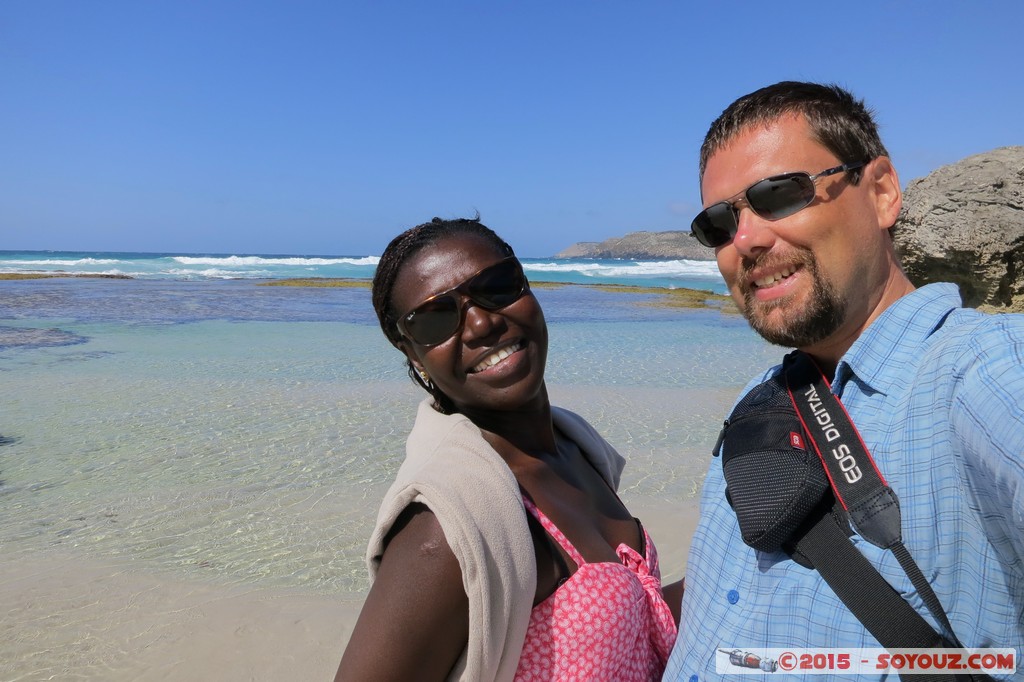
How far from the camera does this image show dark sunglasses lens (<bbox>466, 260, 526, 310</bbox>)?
2084mm

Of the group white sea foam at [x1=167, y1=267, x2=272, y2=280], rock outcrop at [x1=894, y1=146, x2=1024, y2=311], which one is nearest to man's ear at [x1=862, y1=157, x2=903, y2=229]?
rock outcrop at [x1=894, y1=146, x2=1024, y2=311]

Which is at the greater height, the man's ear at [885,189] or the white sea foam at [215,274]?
the man's ear at [885,189]

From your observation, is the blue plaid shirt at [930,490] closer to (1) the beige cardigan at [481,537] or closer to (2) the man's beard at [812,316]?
(2) the man's beard at [812,316]

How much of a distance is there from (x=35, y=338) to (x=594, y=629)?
16.2m

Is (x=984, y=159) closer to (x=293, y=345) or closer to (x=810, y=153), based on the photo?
(x=810, y=153)

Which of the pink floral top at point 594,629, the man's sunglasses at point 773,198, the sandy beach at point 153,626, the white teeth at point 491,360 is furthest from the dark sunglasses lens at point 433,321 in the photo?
the sandy beach at point 153,626

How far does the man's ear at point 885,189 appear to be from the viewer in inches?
64.2

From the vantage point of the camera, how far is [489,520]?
5.15 feet

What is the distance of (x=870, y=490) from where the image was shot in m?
1.28

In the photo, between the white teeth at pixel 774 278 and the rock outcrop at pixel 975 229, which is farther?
the rock outcrop at pixel 975 229

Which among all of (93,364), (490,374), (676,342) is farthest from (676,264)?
(490,374)

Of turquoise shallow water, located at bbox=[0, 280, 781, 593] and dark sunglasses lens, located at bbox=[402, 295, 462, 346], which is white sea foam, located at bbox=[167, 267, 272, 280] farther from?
dark sunglasses lens, located at bbox=[402, 295, 462, 346]

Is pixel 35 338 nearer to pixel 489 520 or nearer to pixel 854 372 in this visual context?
pixel 489 520

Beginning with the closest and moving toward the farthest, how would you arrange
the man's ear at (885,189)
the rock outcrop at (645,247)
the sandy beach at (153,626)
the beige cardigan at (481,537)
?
1. the beige cardigan at (481,537)
2. the man's ear at (885,189)
3. the sandy beach at (153,626)
4. the rock outcrop at (645,247)
